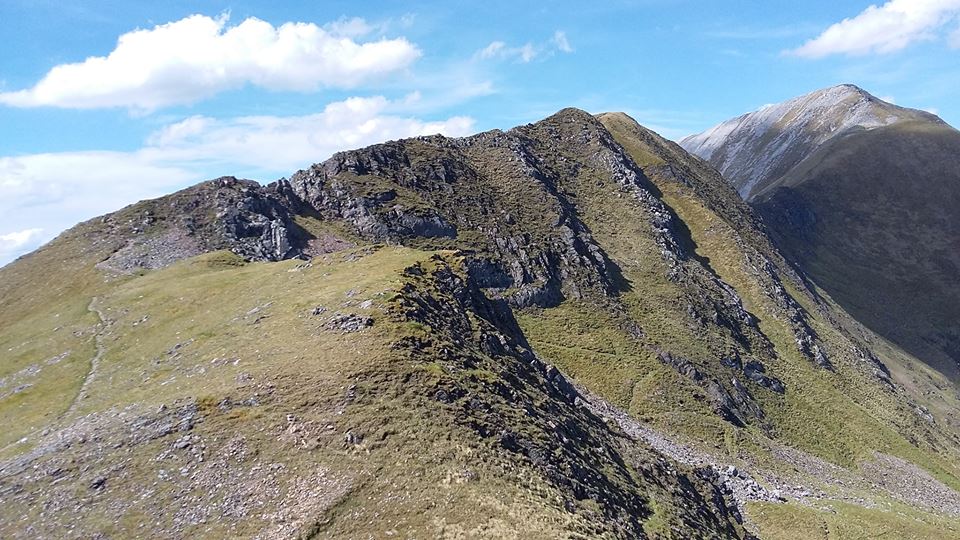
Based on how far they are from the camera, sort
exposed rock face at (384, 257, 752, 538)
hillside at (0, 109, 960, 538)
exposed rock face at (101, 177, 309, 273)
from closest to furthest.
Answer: hillside at (0, 109, 960, 538)
exposed rock face at (384, 257, 752, 538)
exposed rock face at (101, 177, 309, 273)

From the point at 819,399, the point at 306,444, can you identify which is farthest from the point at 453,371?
the point at 819,399

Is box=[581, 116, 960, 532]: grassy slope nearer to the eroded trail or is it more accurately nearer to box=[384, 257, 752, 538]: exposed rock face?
box=[384, 257, 752, 538]: exposed rock face

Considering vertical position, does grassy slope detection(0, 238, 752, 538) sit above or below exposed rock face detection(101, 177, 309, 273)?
below

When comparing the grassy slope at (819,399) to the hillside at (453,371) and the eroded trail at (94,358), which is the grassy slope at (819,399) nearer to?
the hillside at (453,371)

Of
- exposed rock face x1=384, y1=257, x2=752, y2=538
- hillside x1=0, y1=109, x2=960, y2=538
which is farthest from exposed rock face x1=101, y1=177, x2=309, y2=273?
exposed rock face x1=384, y1=257, x2=752, y2=538

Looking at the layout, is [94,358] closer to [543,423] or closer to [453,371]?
[453,371]

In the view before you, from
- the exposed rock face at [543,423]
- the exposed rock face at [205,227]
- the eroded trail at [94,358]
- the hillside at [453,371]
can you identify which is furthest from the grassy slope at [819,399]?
the eroded trail at [94,358]

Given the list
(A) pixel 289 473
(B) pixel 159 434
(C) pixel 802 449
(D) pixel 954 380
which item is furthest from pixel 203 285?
(D) pixel 954 380

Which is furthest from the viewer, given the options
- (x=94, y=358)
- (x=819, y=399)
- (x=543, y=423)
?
(x=819, y=399)
